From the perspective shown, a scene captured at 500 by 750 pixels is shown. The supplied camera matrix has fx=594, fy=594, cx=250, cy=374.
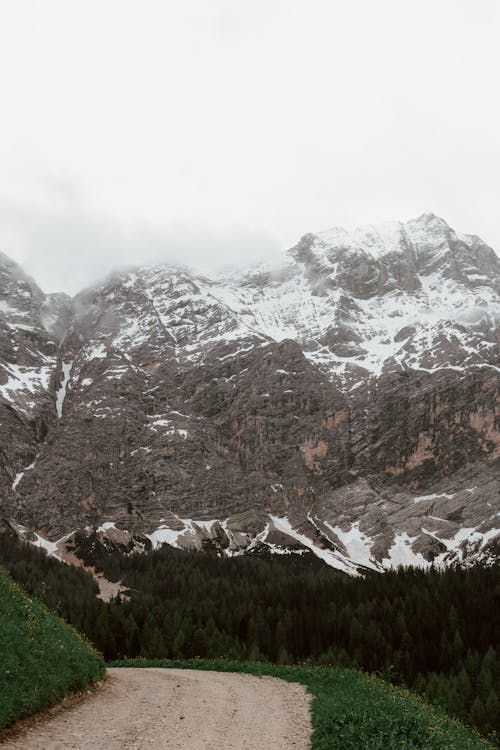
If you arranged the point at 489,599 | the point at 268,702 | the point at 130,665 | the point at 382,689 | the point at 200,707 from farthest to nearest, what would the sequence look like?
the point at 489,599 < the point at 130,665 < the point at 382,689 < the point at 268,702 < the point at 200,707

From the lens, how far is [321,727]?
17.5 m

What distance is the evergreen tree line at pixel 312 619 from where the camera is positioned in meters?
85.7

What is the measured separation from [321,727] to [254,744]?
7.11ft

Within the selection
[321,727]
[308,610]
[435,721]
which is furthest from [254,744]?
[308,610]

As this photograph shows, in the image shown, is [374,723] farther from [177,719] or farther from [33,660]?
[33,660]

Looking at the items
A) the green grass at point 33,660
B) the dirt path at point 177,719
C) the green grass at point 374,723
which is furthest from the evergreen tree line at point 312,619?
the green grass at point 33,660

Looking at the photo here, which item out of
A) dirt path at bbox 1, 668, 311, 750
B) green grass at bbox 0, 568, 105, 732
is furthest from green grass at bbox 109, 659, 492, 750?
green grass at bbox 0, 568, 105, 732

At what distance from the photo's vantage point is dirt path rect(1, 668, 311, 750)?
15672 millimetres

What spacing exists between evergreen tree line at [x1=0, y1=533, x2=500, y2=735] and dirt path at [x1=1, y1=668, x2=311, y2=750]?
45.0 metres

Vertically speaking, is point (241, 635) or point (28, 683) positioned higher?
point (28, 683)

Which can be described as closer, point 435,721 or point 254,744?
point 254,744

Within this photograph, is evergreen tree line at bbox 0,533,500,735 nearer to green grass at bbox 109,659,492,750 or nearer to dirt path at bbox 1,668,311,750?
green grass at bbox 109,659,492,750

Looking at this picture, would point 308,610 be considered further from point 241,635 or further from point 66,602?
point 66,602

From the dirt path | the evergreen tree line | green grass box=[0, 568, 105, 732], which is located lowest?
the evergreen tree line
